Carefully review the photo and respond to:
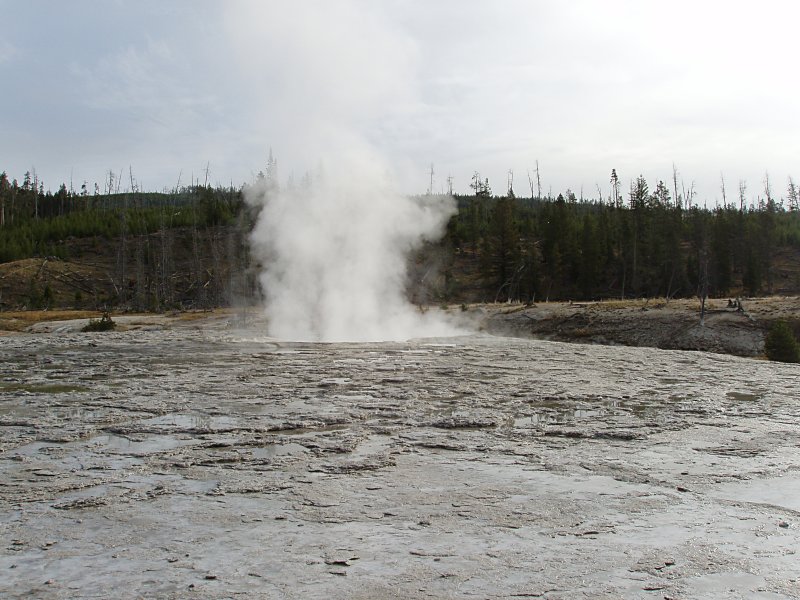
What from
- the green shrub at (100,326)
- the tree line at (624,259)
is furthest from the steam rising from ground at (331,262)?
the tree line at (624,259)

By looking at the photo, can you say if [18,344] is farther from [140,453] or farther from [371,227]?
[140,453]

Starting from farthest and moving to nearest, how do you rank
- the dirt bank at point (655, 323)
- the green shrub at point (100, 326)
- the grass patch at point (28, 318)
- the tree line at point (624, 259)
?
the tree line at point (624, 259) → the grass patch at point (28, 318) → the green shrub at point (100, 326) → the dirt bank at point (655, 323)

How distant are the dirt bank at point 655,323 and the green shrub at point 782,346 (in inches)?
119

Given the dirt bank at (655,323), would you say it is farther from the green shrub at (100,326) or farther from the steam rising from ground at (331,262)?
the green shrub at (100,326)

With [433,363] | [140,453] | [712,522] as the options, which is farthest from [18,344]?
[712,522]

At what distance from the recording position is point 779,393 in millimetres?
14867

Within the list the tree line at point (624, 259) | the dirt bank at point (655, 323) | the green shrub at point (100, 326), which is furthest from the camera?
the tree line at point (624, 259)

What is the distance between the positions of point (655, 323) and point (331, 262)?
16.7 m

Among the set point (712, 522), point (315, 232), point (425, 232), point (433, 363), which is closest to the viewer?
point (712, 522)

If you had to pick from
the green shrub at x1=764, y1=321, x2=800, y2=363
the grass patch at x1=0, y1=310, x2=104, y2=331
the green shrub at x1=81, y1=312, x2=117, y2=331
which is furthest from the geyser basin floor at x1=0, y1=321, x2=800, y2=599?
the grass patch at x1=0, y1=310, x2=104, y2=331

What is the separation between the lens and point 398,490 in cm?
718

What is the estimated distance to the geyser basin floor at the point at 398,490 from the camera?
4.90m

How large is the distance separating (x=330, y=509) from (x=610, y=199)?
104302 millimetres

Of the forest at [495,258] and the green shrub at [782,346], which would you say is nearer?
the green shrub at [782,346]
